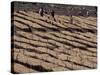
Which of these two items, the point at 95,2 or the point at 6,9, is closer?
the point at 6,9

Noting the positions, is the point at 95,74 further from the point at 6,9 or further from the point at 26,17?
the point at 6,9

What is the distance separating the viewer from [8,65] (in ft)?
6.91

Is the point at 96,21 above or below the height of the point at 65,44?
above

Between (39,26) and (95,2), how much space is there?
631mm

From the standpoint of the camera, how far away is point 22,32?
7.04 feet

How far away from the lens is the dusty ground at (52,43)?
2.14 m

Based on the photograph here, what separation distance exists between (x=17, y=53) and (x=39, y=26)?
32 cm

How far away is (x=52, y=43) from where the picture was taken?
7.38ft

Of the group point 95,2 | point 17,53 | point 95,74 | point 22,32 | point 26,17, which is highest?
point 95,2

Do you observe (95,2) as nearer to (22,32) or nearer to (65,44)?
(65,44)

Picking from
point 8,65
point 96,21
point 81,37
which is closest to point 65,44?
point 81,37

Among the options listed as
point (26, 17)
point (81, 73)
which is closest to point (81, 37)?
point (81, 73)

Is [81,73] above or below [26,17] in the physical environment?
below

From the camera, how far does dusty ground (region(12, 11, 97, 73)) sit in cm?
214
